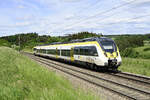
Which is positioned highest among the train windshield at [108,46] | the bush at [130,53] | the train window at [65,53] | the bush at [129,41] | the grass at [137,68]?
the bush at [129,41]

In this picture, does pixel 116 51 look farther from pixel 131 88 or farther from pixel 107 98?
pixel 107 98

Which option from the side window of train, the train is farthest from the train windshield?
the side window of train

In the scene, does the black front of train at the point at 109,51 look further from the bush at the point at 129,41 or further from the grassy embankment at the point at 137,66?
the bush at the point at 129,41

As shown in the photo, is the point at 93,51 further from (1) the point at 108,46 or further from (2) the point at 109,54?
(2) the point at 109,54

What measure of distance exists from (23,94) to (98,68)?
38.4 feet

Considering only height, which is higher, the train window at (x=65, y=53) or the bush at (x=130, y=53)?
the train window at (x=65, y=53)

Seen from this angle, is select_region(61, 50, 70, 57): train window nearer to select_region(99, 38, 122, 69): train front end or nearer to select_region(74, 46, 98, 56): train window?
select_region(74, 46, 98, 56): train window

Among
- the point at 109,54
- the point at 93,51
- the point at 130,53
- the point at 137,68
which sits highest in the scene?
the point at 93,51

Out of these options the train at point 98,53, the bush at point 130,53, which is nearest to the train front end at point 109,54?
the train at point 98,53

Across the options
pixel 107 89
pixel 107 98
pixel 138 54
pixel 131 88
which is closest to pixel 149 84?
pixel 131 88

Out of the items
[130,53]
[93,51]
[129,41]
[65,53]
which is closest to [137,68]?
[93,51]

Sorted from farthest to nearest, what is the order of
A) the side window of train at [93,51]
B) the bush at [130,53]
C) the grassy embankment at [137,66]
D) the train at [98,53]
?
the bush at [130,53]
the side window of train at [93,51]
the grassy embankment at [137,66]
the train at [98,53]

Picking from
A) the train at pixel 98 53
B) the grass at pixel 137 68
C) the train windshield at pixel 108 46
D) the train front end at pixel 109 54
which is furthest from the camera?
the train windshield at pixel 108 46

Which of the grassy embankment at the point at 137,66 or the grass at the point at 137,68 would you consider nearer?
the grass at the point at 137,68
